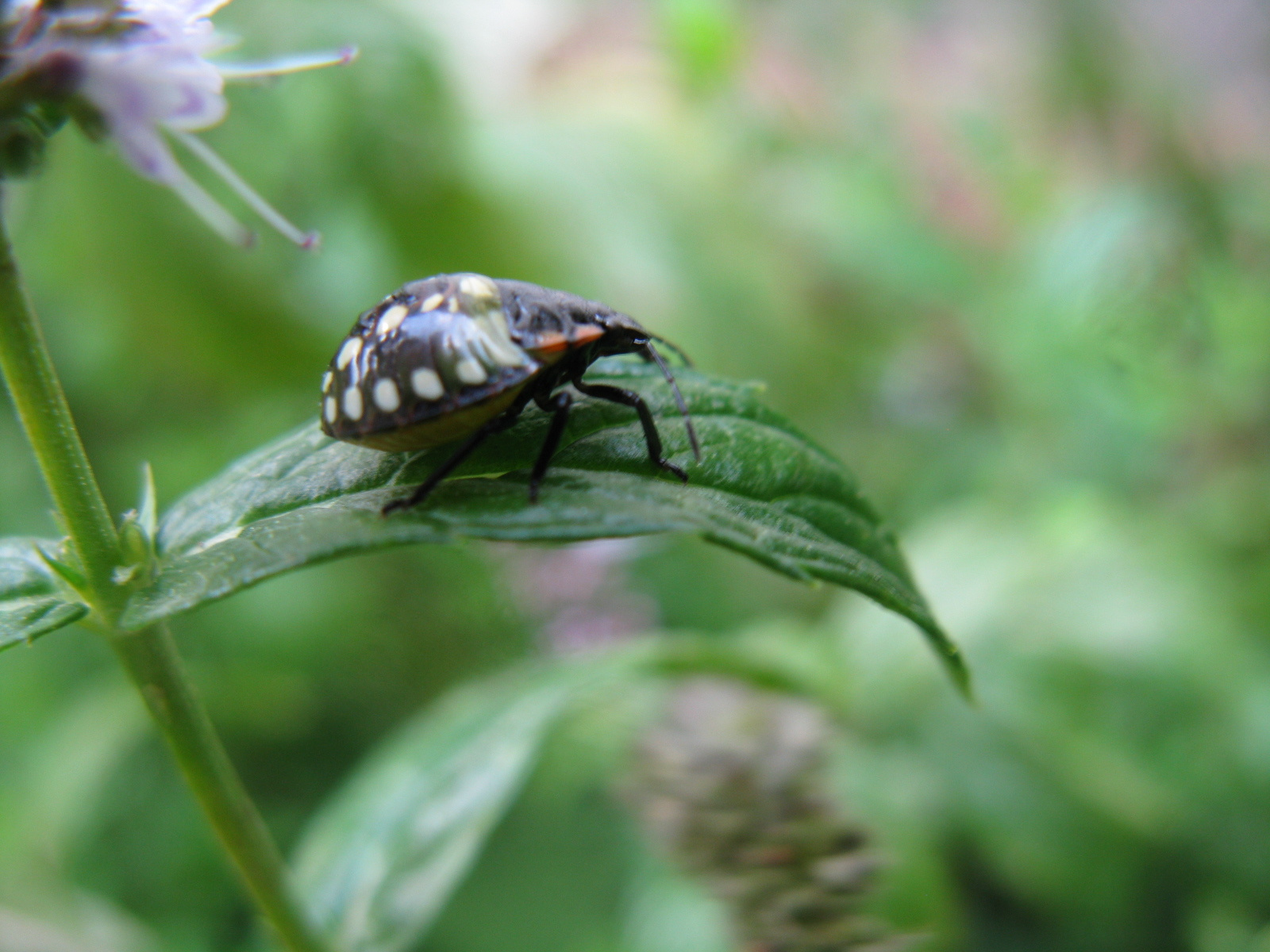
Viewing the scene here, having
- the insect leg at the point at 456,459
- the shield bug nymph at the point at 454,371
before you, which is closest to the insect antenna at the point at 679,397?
the shield bug nymph at the point at 454,371

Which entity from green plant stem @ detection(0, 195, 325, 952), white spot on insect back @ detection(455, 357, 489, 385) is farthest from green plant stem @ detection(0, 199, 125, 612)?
white spot on insect back @ detection(455, 357, 489, 385)

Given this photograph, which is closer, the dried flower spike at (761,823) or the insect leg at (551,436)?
the insect leg at (551,436)

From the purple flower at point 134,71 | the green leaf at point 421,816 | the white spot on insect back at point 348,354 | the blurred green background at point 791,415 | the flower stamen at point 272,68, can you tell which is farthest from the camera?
the blurred green background at point 791,415

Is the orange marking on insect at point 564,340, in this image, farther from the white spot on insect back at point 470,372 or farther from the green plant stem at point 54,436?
the green plant stem at point 54,436

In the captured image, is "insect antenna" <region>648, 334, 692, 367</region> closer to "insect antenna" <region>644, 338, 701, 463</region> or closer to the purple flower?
"insect antenna" <region>644, 338, 701, 463</region>

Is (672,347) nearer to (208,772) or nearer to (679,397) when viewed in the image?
(679,397)

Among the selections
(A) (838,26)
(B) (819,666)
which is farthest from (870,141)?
(B) (819,666)
